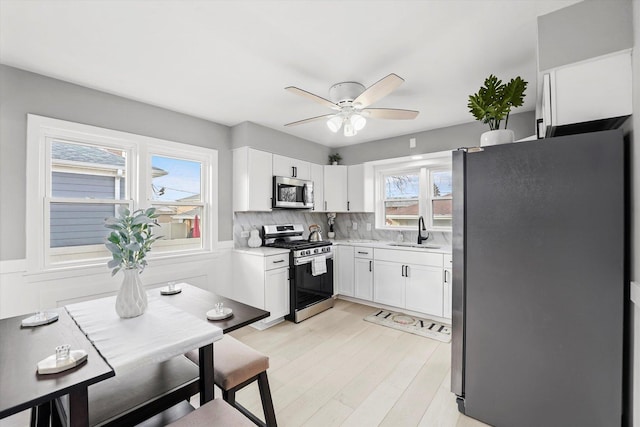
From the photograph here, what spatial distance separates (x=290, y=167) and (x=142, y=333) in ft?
10.3

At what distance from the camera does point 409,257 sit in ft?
12.3

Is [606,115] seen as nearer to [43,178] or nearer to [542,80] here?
[542,80]

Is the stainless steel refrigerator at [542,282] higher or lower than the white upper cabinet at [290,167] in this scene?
lower

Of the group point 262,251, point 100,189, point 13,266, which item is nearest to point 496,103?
point 262,251

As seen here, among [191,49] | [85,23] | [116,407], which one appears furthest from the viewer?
[191,49]

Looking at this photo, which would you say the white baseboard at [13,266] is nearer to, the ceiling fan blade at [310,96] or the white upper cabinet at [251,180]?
the white upper cabinet at [251,180]

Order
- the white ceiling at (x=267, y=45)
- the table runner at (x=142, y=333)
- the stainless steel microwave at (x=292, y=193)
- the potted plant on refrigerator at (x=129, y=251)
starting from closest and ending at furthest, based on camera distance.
A: the table runner at (x=142, y=333)
the potted plant on refrigerator at (x=129, y=251)
the white ceiling at (x=267, y=45)
the stainless steel microwave at (x=292, y=193)

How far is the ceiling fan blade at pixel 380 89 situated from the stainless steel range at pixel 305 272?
202cm

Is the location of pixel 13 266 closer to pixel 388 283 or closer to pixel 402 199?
pixel 388 283

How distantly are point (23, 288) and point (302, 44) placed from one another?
9.74ft

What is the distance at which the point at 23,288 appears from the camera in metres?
2.31

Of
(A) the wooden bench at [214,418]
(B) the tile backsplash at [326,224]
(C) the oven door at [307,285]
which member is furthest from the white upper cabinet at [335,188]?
(A) the wooden bench at [214,418]

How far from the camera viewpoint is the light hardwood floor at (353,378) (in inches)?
75.6

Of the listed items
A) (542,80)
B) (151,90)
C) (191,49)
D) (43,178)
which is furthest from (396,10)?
(43,178)
